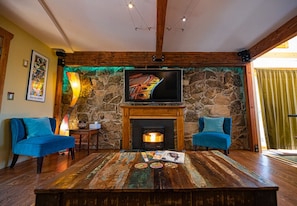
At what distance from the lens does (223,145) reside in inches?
101

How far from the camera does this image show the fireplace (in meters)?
3.19

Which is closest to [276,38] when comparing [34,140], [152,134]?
[152,134]

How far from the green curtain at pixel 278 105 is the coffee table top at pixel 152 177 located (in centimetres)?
325

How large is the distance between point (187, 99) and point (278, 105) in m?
2.23

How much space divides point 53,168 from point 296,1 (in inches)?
155

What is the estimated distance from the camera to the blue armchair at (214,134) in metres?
2.60

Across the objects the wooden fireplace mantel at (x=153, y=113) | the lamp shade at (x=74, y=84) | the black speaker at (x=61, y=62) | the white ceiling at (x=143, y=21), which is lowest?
the wooden fireplace mantel at (x=153, y=113)

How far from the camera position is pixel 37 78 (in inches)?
108

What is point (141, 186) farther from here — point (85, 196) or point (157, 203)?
point (85, 196)

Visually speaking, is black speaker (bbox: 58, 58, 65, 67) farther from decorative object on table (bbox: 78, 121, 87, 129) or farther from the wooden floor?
the wooden floor

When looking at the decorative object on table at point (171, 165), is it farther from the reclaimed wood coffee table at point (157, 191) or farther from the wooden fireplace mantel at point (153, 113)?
the wooden fireplace mantel at point (153, 113)

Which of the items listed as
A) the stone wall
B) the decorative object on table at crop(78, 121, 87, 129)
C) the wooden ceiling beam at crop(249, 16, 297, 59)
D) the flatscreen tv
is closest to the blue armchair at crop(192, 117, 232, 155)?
the stone wall

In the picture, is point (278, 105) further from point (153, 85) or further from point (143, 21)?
point (143, 21)

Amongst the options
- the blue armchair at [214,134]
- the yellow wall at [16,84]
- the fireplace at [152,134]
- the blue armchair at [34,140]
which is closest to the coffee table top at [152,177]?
the blue armchair at [34,140]
